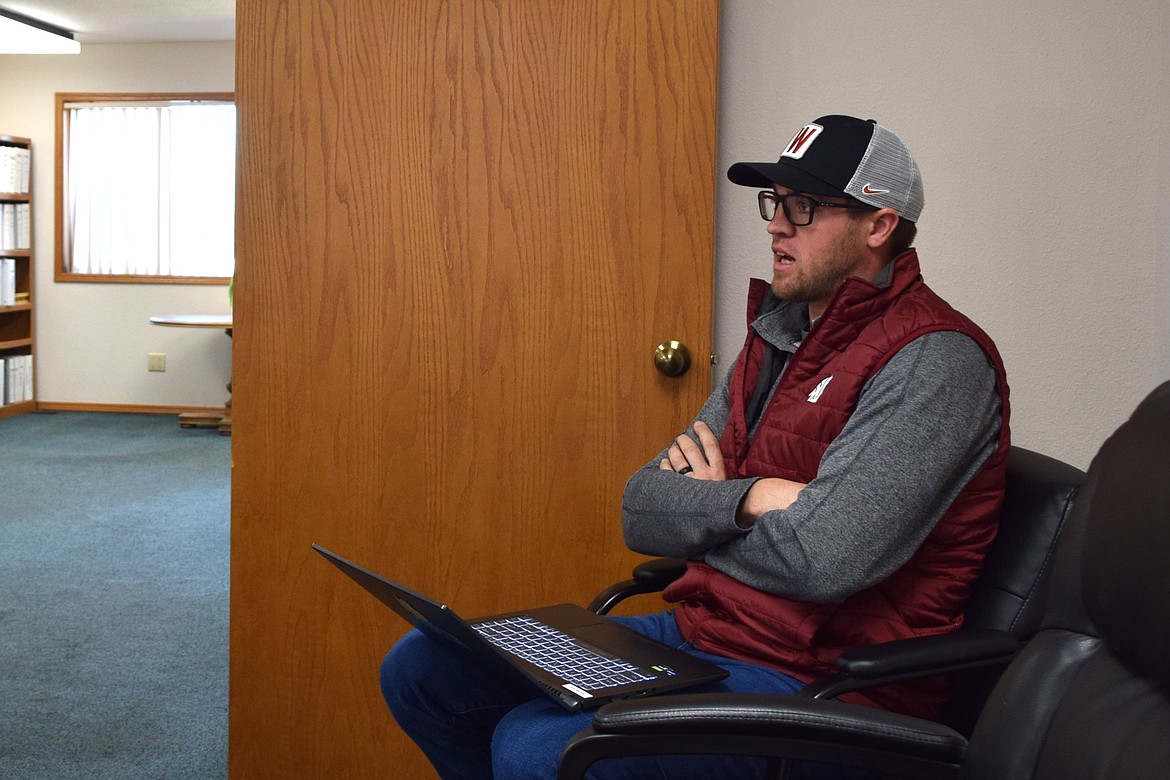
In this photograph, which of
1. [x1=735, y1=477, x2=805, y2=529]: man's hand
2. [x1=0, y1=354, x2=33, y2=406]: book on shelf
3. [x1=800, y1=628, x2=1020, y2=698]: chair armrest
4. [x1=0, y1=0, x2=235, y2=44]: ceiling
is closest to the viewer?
[x1=800, y1=628, x2=1020, y2=698]: chair armrest

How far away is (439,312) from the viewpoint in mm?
2219

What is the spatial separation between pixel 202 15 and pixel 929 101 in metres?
5.77

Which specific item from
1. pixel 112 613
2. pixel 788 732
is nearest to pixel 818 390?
pixel 788 732

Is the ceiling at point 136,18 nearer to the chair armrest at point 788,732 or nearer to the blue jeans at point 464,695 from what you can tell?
the blue jeans at point 464,695

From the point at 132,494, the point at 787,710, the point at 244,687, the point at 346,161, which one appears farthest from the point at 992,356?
the point at 132,494

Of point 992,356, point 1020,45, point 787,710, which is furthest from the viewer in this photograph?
point 1020,45

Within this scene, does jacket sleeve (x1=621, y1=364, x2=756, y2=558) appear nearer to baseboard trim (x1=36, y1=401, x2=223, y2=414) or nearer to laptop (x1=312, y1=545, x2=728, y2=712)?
laptop (x1=312, y1=545, x2=728, y2=712)

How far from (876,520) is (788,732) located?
1.32 feet

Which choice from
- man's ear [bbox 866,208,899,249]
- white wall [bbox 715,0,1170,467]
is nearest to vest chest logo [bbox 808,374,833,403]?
man's ear [bbox 866,208,899,249]

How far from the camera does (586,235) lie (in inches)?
85.0

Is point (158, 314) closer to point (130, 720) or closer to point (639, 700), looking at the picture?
point (130, 720)

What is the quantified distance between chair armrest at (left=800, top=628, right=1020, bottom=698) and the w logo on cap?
717 mm

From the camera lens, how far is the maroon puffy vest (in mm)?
1457

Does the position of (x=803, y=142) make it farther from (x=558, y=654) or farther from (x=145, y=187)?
(x=145, y=187)
